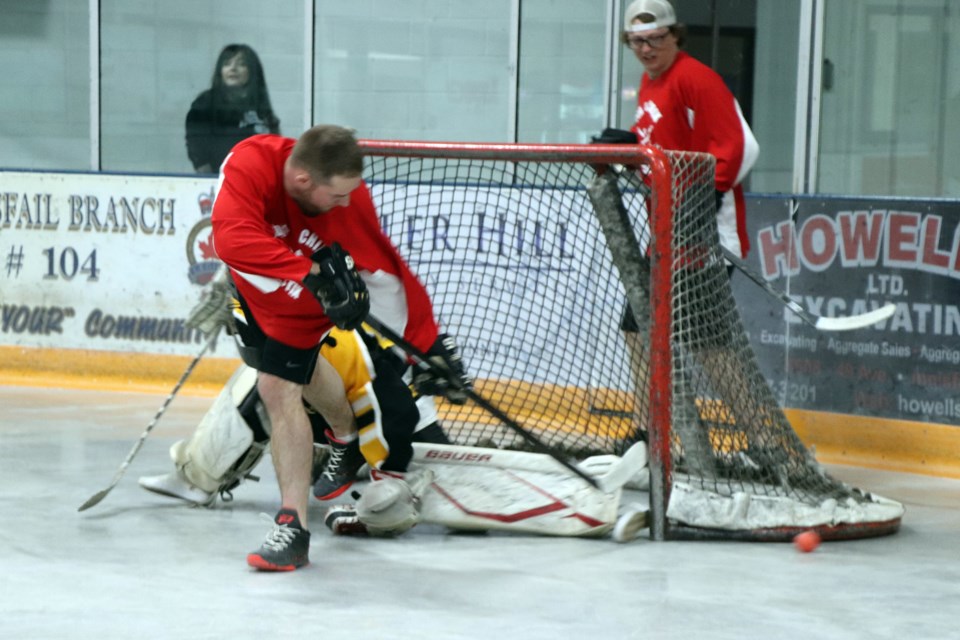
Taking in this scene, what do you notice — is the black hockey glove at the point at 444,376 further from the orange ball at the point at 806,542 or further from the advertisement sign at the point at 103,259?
the advertisement sign at the point at 103,259

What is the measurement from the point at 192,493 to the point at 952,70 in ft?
12.3

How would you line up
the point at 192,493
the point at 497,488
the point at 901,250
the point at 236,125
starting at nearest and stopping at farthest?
the point at 497,488 < the point at 192,493 < the point at 901,250 < the point at 236,125

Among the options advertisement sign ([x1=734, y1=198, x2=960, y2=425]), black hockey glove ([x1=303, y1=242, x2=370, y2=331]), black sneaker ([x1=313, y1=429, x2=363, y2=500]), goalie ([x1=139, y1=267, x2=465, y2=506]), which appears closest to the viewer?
black hockey glove ([x1=303, y1=242, x2=370, y2=331])

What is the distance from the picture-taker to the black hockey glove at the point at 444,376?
4.28m

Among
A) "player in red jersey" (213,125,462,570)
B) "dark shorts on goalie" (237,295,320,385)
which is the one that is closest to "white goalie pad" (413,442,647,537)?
"player in red jersey" (213,125,462,570)

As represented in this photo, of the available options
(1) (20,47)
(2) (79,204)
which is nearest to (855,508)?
(2) (79,204)

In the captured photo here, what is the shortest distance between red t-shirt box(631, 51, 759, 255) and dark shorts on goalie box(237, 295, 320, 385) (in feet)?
5.56

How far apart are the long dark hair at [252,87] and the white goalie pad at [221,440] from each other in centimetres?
359

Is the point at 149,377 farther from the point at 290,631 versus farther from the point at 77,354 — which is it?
A: the point at 290,631

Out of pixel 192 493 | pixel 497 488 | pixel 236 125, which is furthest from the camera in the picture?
pixel 236 125

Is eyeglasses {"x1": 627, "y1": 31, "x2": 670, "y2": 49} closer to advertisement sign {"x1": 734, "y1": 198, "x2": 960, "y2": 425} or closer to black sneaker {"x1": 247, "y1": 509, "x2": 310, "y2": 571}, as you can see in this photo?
advertisement sign {"x1": 734, "y1": 198, "x2": 960, "y2": 425}

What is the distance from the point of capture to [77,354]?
7.33 m

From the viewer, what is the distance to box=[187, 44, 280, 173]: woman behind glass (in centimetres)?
784

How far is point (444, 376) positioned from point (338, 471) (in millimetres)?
599
